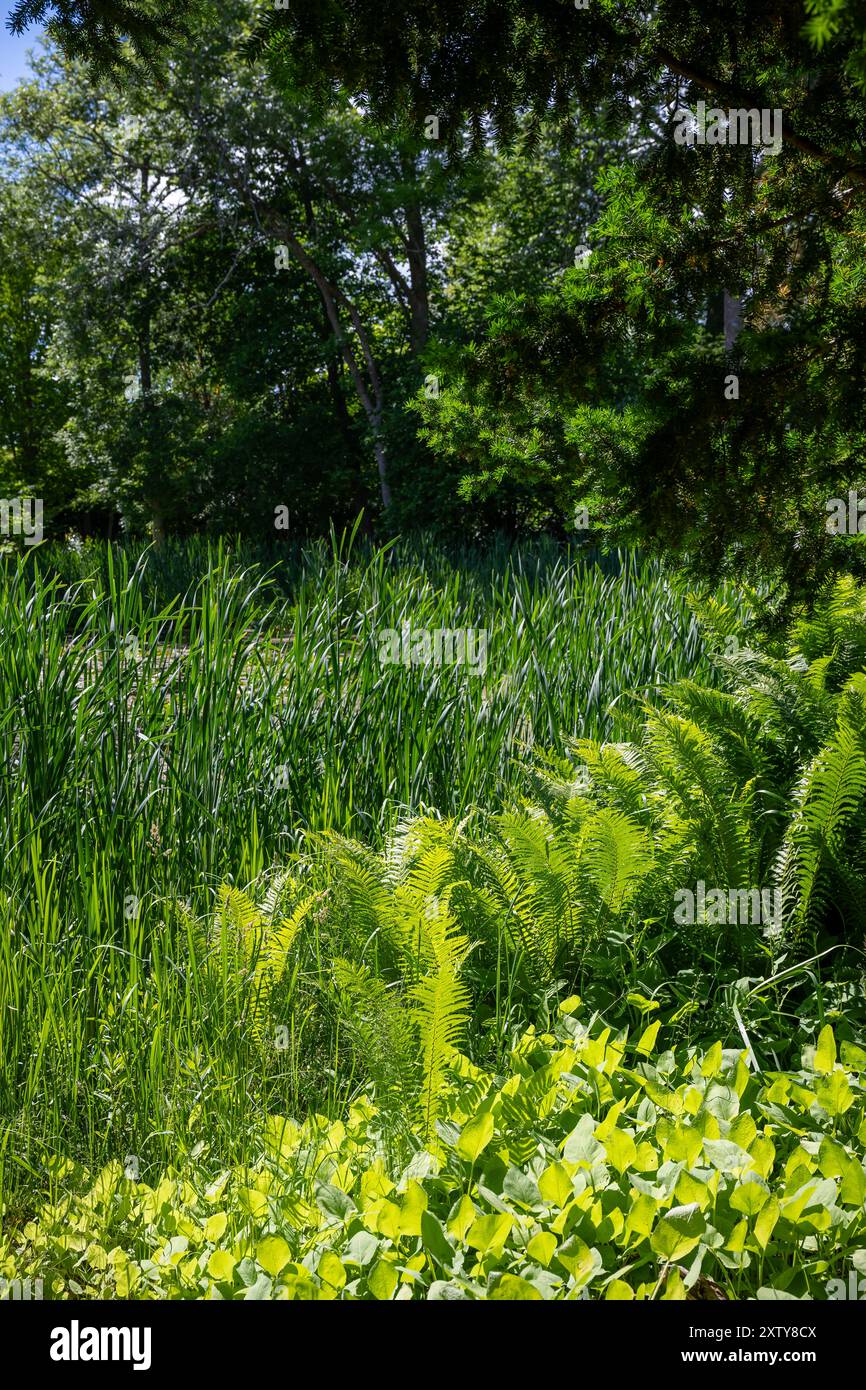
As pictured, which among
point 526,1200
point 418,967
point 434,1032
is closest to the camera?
point 526,1200

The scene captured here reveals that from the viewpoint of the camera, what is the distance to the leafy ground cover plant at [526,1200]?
1630 millimetres

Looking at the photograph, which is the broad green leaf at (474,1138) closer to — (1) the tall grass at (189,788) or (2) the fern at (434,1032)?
(2) the fern at (434,1032)

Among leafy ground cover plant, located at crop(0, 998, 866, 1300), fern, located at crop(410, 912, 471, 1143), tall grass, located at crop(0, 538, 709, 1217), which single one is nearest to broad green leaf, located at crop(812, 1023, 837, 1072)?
leafy ground cover plant, located at crop(0, 998, 866, 1300)

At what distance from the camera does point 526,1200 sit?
1757 millimetres

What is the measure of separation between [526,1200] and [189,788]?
195cm

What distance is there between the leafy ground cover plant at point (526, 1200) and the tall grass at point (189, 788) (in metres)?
0.22

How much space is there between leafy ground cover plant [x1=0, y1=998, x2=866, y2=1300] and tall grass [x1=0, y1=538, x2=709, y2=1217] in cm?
22

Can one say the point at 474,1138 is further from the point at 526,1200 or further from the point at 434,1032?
the point at 434,1032

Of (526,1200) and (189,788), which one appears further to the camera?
(189,788)

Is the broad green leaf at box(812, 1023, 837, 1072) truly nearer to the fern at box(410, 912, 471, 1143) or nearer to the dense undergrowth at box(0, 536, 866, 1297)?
the dense undergrowth at box(0, 536, 866, 1297)

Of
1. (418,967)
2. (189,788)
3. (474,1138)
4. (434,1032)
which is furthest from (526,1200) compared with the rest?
(189,788)

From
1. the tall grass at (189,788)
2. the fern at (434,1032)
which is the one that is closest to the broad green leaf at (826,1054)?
the fern at (434,1032)

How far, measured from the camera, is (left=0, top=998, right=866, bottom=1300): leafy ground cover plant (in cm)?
163
